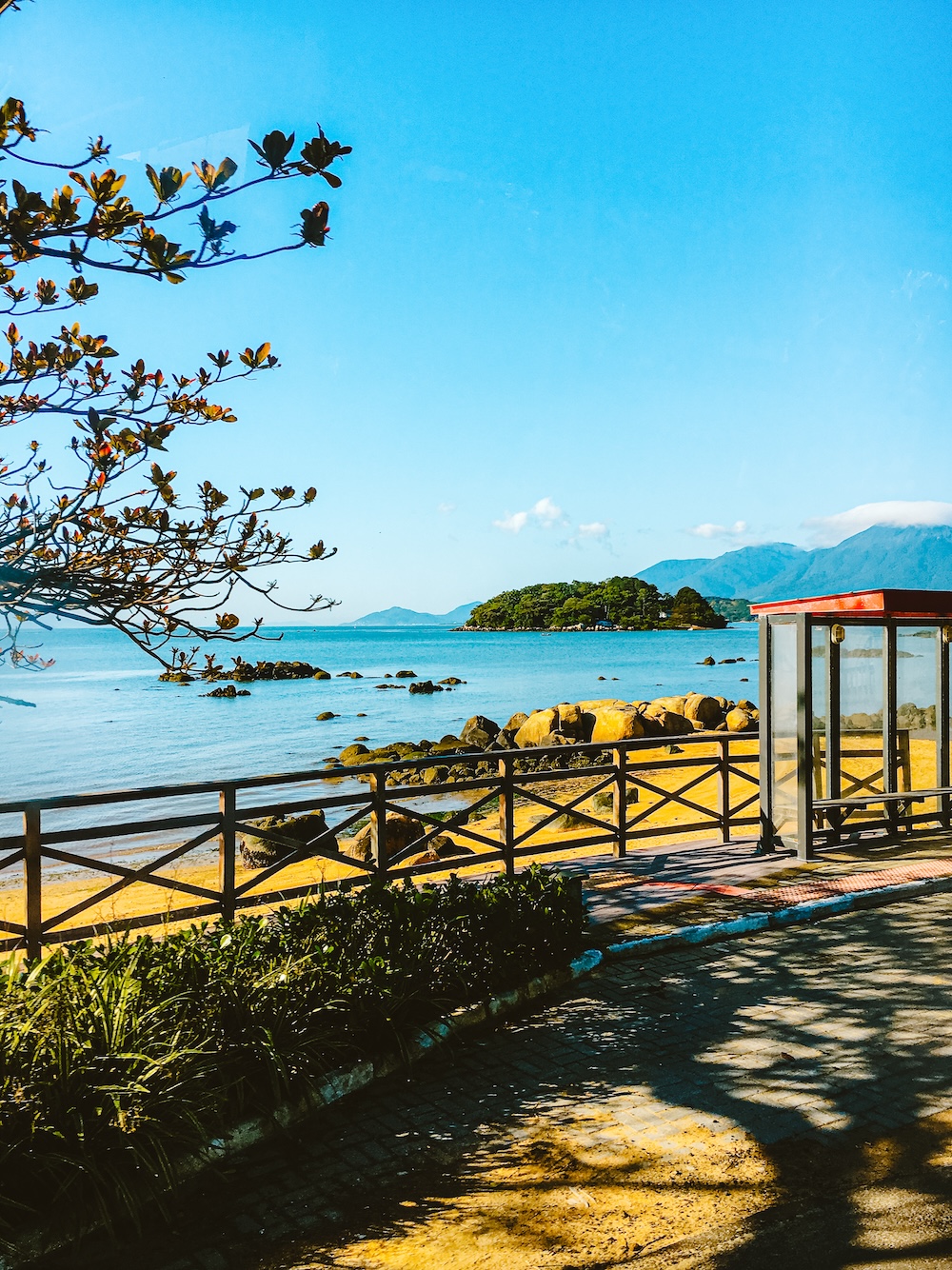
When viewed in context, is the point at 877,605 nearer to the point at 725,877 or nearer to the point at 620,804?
the point at 725,877

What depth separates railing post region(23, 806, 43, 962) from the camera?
7039mm

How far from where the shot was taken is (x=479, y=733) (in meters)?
36.2

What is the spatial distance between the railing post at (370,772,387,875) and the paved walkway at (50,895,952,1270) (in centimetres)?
326

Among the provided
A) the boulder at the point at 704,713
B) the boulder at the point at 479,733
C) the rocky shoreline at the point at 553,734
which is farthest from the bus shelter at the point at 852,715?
the boulder at the point at 704,713

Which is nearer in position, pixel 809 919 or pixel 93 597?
pixel 93 597

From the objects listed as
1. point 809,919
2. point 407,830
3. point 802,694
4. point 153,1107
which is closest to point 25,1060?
point 153,1107

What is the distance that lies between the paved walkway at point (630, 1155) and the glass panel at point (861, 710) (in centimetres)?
480

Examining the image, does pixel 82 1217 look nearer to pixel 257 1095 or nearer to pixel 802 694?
pixel 257 1095

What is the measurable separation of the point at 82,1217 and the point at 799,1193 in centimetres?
296

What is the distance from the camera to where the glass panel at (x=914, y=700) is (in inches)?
428

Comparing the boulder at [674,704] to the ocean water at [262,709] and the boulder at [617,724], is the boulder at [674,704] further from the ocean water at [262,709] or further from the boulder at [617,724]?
the ocean water at [262,709]

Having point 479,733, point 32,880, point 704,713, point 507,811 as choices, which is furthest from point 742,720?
point 32,880

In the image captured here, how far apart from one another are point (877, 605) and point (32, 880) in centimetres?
904

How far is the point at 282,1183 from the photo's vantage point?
13.2ft
